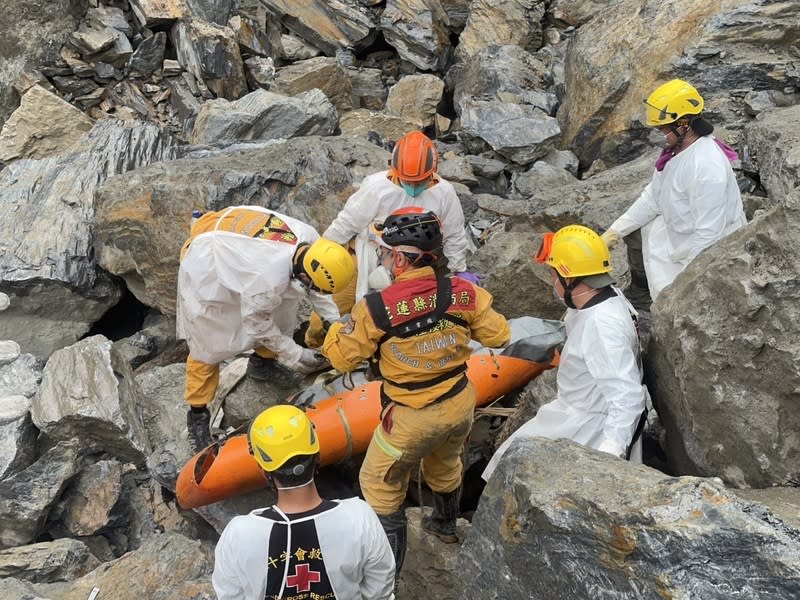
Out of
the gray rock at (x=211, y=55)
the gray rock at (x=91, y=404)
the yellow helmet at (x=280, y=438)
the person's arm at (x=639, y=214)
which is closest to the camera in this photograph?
the yellow helmet at (x=280, y=438)

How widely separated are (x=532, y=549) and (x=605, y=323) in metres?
1.21

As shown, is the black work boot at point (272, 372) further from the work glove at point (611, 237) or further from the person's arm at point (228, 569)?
the person's arm at point (228, 569)

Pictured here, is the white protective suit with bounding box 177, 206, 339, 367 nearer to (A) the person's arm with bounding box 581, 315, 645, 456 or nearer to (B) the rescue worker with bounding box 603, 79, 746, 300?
(A) the person's arm with bounding box 581, 315, 645, 456

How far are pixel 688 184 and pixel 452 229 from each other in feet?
5.37

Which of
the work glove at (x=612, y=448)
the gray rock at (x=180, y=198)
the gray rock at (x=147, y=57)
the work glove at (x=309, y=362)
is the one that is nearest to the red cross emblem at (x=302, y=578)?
the work glove at (x=612, y=448)

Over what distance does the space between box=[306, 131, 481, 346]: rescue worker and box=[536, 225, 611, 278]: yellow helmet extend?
180 cm

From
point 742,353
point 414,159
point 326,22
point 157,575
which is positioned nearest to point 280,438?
point 157,575

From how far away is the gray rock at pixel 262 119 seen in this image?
361 inches

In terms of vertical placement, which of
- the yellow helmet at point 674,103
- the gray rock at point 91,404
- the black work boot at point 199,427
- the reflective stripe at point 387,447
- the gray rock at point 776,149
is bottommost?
the gray rock at point 91,404

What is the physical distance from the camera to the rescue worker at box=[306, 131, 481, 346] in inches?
200

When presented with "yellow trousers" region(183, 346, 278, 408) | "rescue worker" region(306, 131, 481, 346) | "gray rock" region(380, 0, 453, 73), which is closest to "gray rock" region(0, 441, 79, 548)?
"yellow trousers" region(183, 346, 278, 408)

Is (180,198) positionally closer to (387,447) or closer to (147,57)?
(387,447)

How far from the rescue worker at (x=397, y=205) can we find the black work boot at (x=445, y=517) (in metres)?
1.55

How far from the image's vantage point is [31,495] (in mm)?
5051
